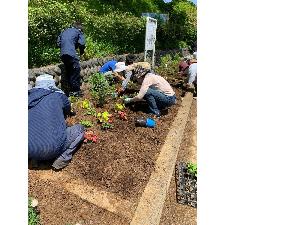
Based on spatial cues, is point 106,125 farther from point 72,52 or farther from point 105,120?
point 72,52

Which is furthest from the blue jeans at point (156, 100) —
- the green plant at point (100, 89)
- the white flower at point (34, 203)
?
the white flower at point (34, 203)

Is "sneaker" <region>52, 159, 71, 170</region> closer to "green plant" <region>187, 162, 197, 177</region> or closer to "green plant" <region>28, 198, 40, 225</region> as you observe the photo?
"green plant" <region>28, 198, 40, 225</region>

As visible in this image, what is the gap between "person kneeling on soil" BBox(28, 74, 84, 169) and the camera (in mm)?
4168

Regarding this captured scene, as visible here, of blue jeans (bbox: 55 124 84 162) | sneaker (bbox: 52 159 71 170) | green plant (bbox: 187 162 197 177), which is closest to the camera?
sneaker (bbox: 52 159 71 170)

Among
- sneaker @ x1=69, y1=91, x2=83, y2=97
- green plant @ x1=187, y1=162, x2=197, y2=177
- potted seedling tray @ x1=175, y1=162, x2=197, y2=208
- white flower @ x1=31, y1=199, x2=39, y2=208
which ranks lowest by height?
potted seedling tray @ x1=175, y1=162, x2=197, y2=208

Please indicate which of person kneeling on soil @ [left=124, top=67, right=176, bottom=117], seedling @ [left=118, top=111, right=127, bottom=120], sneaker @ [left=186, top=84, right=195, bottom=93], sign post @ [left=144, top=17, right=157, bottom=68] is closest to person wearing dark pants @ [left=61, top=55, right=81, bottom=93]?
person kneeling on soil @ [left=124, top=67, right=176, bottom=117]

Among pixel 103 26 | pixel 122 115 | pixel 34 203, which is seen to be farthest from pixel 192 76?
pixel 34 203

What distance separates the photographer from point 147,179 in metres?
4.47

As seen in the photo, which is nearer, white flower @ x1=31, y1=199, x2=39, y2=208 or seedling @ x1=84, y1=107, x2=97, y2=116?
white flower @ x1=31, y1=199, x2=39, y2=208

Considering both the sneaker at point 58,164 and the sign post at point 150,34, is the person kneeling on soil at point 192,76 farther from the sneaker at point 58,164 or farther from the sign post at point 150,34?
the sneaker at point 58,164

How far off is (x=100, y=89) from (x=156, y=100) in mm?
1021

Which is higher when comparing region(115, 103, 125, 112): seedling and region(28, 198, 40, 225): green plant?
region(115, 103, 125, 112): seedling

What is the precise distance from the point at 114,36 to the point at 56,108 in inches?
253

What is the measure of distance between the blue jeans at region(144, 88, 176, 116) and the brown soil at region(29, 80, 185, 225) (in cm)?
47
